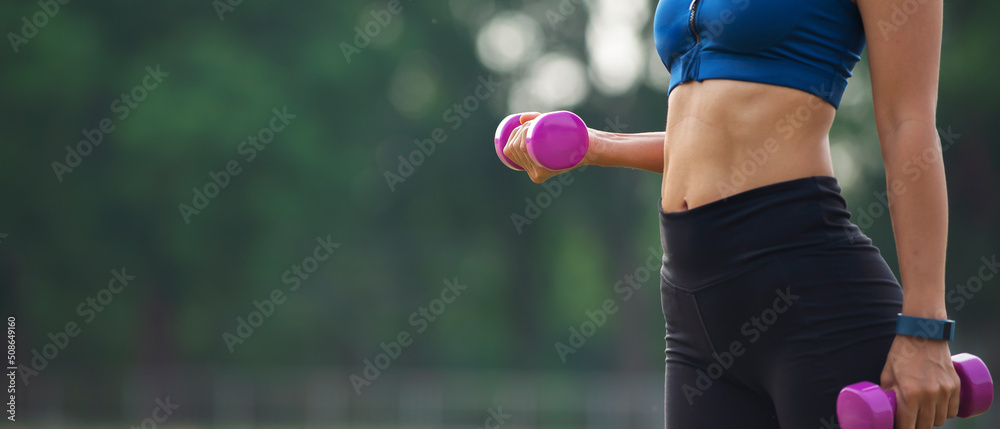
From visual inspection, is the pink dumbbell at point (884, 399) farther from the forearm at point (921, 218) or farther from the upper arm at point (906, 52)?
the upper arm at point (906, 52)

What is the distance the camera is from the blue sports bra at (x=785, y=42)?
2.02 meters

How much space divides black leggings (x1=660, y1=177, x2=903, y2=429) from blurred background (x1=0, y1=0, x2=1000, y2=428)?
18667mm

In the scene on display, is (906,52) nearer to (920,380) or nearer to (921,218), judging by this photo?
(921,218)

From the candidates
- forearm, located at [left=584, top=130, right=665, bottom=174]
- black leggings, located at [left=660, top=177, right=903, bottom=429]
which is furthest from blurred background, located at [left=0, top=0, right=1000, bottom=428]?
black leggings, located at [left=660, top=177, right=903, bottom=429]

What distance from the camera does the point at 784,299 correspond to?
1.98 meters

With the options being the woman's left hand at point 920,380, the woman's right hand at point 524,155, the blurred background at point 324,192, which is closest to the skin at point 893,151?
the woman's left hand at point 920,380

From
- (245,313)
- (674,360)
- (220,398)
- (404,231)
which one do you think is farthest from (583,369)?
(674,360)

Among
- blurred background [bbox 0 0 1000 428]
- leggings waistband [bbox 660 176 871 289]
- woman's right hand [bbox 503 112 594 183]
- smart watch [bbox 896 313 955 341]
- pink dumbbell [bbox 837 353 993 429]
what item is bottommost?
pink dumbbell [bbox 837 353 993 429]

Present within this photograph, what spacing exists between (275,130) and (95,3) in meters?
5.24

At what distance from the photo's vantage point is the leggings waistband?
1.97 metres

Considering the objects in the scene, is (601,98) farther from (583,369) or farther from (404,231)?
(583,369)

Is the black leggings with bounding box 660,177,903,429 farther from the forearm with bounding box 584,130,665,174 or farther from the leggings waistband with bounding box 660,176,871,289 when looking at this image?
the forearm with bounding box 584,130,665,174

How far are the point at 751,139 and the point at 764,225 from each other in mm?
185

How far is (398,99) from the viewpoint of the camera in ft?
85.1
